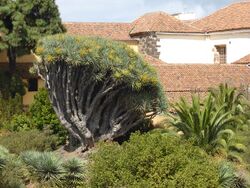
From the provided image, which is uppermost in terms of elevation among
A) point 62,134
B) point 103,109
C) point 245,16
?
point 245,16

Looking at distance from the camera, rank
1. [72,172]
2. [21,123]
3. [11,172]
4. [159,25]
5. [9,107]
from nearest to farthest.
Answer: [11,172] → [72,172] → [21,123] → [9,107] → [159,25]

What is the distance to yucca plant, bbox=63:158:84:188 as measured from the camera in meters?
14.6

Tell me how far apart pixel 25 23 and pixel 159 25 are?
915 centimetres

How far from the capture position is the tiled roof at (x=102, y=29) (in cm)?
3086

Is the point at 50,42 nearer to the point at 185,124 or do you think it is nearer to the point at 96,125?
the point at 96,125

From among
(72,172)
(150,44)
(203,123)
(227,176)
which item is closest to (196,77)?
(150,44)

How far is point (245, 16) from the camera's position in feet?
105

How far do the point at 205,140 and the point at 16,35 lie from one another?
1001 centimetres

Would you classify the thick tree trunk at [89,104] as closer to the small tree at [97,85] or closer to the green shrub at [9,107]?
the small tree at [97,85]

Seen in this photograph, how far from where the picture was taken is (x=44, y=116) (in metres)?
22.2

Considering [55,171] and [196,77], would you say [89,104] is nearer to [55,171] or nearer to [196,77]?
[55,171]

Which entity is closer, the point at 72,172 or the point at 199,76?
the point at 72,172

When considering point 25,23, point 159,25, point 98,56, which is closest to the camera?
point 98,56

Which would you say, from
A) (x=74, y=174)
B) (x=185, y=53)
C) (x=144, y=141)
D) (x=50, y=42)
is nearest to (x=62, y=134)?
(x=50, y=42)
